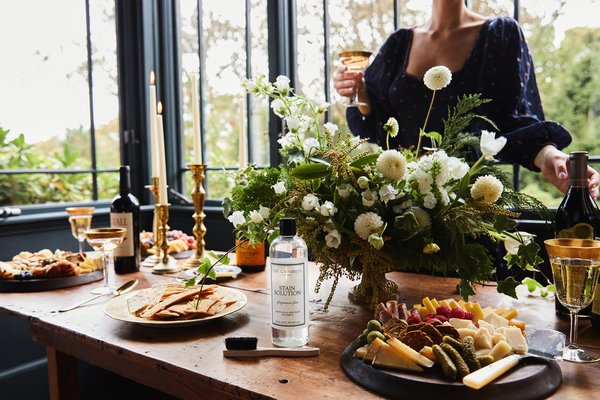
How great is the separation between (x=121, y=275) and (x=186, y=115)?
175cm

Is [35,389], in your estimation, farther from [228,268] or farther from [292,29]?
[292,29]

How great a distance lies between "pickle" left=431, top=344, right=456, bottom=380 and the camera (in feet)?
2.40

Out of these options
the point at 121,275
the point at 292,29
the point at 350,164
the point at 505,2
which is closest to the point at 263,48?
the point at 292,29

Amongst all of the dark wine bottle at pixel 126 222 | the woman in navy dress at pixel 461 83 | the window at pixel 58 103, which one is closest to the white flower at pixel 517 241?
the woman in navy dress at pixel 461 83

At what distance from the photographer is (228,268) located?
63.6 inches

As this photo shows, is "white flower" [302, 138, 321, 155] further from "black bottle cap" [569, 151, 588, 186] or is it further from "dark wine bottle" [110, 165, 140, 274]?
"dark wine bottle" [110, 165, 140, 274]

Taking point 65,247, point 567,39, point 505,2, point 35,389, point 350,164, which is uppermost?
point 505,2

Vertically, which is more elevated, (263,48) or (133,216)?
(263,48)

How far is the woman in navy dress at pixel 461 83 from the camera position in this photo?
1.54 meters

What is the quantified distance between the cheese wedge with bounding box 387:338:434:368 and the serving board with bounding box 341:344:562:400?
0.05 feet

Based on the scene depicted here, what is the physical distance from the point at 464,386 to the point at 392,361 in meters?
0.11

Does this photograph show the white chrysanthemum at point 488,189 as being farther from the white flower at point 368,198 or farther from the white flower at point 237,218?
the white flower at point 237,218

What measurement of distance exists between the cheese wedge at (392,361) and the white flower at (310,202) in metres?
0.35

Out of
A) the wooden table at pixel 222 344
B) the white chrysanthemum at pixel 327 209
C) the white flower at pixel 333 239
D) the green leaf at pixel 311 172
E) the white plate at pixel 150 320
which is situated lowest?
the wooden table at pixel 222 344
